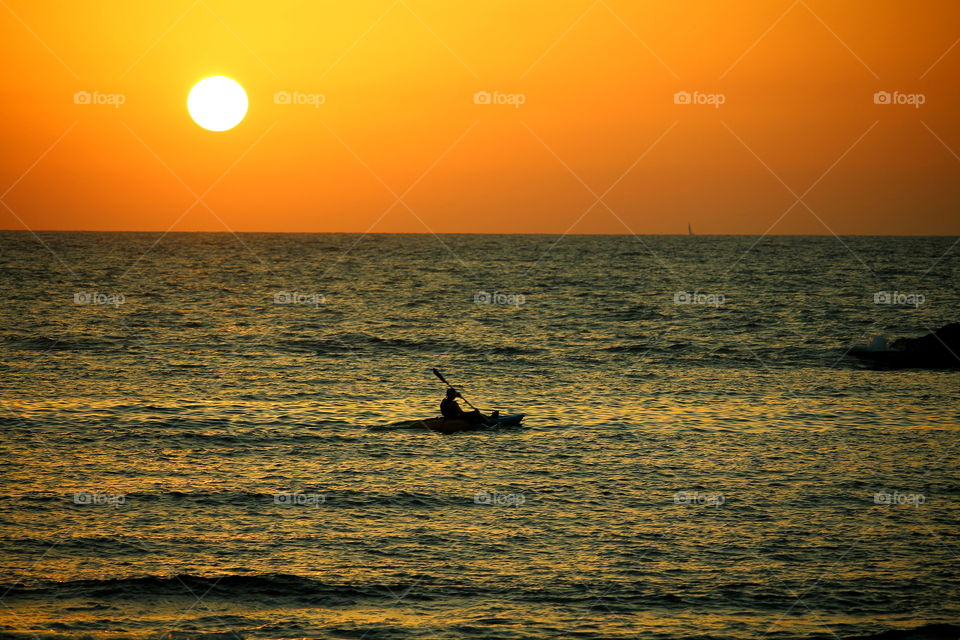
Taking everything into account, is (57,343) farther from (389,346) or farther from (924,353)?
(924,353)

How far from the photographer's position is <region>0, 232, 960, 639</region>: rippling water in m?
14.8

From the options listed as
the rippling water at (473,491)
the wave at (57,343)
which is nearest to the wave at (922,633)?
the rippling water at (473,491)

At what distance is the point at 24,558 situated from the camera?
16578 mm

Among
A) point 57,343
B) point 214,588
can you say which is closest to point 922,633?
point 214,588

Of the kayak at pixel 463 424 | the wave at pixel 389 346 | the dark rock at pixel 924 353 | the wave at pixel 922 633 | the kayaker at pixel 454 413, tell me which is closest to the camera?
the wave at pixel 922 633

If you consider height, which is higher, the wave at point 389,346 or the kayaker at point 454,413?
the wave at point 389,346

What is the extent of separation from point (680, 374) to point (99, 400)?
79.0 ft

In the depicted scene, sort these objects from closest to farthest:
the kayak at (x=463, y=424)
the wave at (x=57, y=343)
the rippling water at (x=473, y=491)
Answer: the rippling water at (x=473, y=491)
the kayak at (x=463, y=424)
the wave at (x=57, y=343)

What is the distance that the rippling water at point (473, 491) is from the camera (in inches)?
581

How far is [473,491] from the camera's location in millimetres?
21297

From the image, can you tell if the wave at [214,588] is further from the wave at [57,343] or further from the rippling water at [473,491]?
the wave at [57,343]

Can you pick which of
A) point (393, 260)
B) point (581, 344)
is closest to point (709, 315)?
point (581, 344)

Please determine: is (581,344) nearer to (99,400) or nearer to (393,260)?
(99,400)

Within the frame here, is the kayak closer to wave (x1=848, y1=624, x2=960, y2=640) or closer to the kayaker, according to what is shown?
the kayaker
